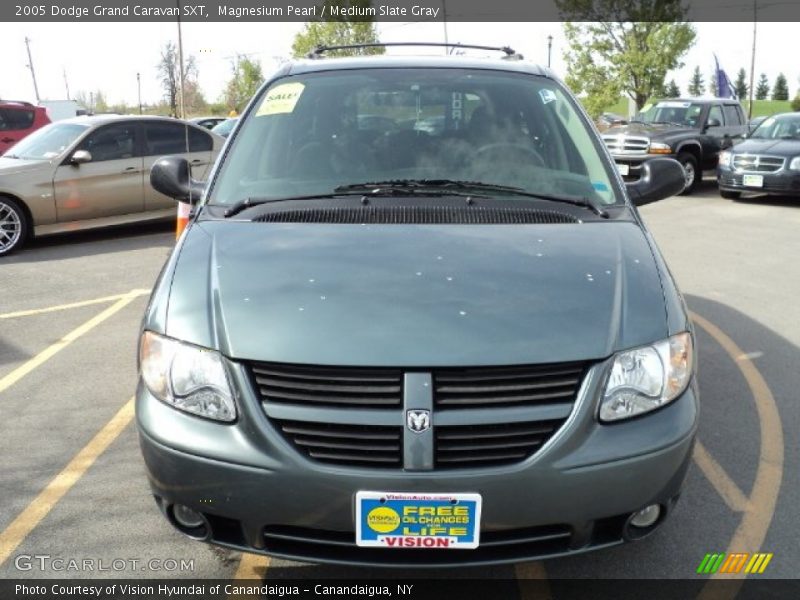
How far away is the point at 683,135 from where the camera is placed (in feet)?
53.3

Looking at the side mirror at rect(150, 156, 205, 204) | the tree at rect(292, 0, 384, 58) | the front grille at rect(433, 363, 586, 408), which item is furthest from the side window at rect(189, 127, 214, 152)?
the tree at rect(292, 0, 384, 58)

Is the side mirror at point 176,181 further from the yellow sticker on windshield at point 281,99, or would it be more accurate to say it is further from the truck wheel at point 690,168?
the truck wheel at point 690,168

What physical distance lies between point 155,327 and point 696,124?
16.3 meters

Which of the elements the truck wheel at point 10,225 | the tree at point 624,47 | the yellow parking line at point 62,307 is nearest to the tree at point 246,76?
the tree at point 624,47

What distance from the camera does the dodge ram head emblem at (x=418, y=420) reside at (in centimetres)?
232

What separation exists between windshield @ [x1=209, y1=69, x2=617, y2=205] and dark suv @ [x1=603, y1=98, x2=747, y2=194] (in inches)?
489

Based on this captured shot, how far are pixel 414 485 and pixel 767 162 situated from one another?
13674 millimetres

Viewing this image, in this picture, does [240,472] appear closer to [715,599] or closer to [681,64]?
[715,599]

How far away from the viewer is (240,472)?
236 cm

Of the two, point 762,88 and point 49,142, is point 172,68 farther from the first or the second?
point 762,88

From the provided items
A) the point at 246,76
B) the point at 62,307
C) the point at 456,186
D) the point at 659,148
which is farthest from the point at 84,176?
the point at 246,76

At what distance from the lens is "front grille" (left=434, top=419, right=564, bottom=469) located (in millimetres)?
2340

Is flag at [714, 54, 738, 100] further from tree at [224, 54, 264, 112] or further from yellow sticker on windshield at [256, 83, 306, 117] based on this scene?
tree at [224, 54, 264, 112]

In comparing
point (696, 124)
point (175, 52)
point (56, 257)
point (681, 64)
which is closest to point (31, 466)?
point (56, 257)
